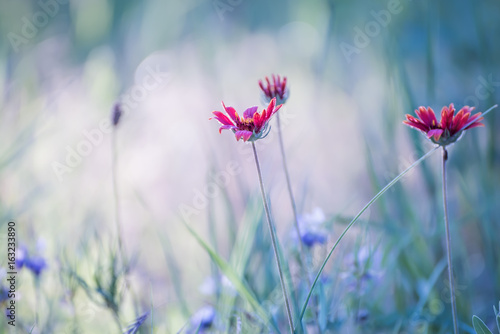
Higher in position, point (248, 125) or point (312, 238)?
point (248, 125)

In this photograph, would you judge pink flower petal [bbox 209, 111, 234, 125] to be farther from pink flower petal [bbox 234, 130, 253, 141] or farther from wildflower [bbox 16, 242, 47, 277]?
wildflower [bbox 16, 242, 47, 277]

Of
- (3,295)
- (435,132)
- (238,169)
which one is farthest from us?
(238,169)

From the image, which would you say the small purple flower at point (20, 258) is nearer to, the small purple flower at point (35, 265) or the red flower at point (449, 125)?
the small purple flower at point (35, 265)

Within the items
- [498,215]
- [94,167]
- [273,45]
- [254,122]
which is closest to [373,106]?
[273,45]

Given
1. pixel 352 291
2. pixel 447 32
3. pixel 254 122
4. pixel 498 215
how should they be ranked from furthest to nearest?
pixel 447 32, pixel 498 215, pixel 352 291, pixel 254 122

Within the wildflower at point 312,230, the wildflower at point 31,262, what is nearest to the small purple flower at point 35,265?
the wildflower at point 31,262

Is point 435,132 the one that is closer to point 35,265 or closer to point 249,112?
point 249,112

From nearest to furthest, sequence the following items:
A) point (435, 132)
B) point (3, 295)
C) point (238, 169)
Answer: point (435, 132) → point (3, 295) → point (238, 169)

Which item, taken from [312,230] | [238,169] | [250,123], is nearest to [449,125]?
[250,123]

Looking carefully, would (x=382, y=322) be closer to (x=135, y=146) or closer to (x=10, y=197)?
(x=10, y=197)
